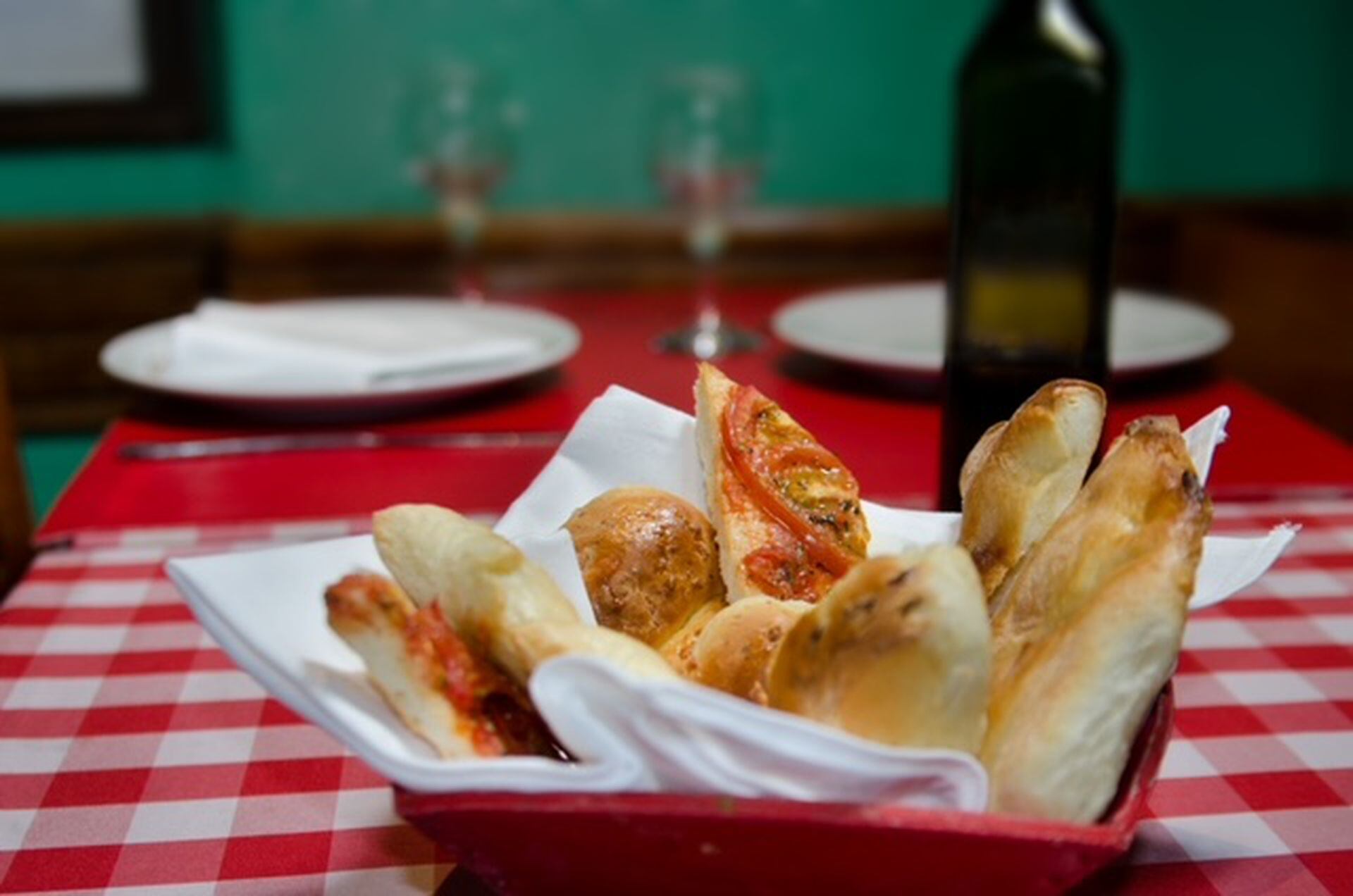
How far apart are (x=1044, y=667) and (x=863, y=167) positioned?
2.13 m

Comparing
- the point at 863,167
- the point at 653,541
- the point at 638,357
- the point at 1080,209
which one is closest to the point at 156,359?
the point at 638,357

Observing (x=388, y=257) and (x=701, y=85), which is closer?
(x=701, y=85)

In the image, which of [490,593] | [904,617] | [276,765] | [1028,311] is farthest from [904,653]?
[1028,311]

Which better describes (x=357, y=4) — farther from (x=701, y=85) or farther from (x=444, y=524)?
(x=444, y=524)

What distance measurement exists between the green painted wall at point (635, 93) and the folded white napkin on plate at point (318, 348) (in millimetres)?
1002

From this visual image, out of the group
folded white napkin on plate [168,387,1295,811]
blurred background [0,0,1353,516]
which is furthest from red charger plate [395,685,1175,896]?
blurred background [0,0,1353,516]

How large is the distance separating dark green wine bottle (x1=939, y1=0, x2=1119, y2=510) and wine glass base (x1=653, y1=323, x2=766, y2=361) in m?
0.49

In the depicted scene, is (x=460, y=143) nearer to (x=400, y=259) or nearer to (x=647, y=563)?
(x=400, y=259)

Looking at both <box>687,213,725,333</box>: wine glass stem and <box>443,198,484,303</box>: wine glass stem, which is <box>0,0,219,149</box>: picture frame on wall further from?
<box>687,213,725,333</box>: wine glass stem

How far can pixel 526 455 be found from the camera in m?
1.18

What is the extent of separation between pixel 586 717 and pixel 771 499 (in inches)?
7.5

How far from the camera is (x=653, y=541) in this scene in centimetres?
57

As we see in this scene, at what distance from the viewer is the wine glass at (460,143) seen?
181 cm

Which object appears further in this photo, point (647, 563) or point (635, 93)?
point (635, 93)
